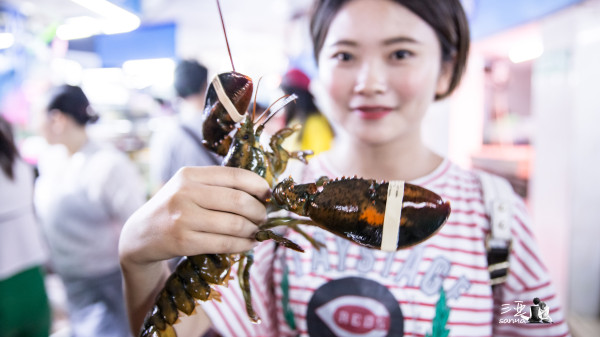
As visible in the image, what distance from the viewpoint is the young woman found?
2.58 feet

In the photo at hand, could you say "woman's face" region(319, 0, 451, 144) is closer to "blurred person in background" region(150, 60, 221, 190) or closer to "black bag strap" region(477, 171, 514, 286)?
"black bag strap" region(477, 171, 514, 286)

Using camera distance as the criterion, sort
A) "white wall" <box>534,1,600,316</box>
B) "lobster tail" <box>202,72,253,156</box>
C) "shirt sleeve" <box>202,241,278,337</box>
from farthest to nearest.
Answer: "white wall" <box>534,1,600,316</box> < "shirt sleeve" <box>202,241,278,337</box> < "lobster tail" <box>202,72,253,156</box>

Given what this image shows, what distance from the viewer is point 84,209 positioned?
1.67 meters

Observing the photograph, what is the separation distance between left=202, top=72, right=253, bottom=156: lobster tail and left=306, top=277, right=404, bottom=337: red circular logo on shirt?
0.42 m

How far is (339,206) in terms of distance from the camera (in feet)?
1.89

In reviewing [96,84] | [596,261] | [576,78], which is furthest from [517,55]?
[96,84]

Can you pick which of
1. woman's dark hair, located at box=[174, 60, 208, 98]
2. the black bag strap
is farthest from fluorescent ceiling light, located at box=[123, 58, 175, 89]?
the black bag strap

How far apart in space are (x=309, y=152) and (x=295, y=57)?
5514mm

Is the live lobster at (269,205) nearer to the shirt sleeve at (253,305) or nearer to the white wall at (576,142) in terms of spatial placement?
the shirt sleeve at (253,305)

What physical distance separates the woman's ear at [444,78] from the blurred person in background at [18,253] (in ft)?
6.54

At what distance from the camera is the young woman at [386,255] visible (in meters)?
0.79

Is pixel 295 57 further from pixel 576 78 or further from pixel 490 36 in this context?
pixel 576 78

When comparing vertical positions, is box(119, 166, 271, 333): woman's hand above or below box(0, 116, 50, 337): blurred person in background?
above

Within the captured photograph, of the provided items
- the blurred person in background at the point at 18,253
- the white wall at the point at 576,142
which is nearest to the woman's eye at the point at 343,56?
the blurred person in background at the point at 18,253
